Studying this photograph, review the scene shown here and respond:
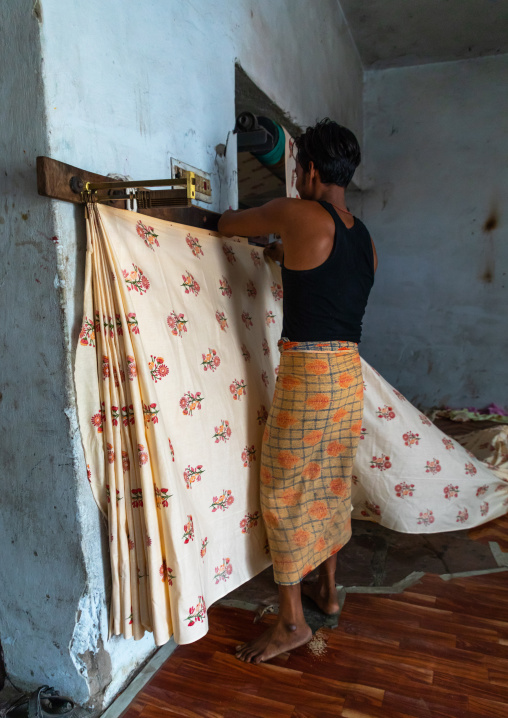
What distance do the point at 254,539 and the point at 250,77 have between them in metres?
1.80

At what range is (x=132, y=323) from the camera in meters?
1.19

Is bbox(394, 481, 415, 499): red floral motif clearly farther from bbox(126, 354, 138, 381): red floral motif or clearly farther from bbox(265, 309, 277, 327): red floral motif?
bbox(126, 354, 138, 381): red floral motif

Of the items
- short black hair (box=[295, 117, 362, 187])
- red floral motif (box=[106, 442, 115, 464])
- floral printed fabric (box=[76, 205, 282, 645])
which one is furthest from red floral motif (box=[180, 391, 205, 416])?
short black hair (box=[295, 117, 362, 187])

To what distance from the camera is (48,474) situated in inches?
48.3

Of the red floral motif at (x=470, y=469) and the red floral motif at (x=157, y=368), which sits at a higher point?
the red floral motif at (x=157, y=368)

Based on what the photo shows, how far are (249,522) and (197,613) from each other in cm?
39

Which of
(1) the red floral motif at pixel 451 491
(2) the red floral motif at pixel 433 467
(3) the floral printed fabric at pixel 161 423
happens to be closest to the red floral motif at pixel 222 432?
(3) the floral printed fabric at pixel 161 423

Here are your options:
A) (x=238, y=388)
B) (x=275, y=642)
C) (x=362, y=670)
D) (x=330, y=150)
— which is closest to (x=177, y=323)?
(x=238, y=388)

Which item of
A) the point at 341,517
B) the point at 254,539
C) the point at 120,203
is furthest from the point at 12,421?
the point at 341,517

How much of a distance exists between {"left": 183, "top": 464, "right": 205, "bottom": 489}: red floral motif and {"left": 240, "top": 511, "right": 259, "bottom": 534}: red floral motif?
284 millimetres

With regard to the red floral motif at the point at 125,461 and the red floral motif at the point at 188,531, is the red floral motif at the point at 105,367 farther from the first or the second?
the red floral motif at the point at 188,531

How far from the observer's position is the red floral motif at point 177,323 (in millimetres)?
1348

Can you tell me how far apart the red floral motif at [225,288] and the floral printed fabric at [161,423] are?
2 cm

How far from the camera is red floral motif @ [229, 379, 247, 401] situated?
1.58 meters
